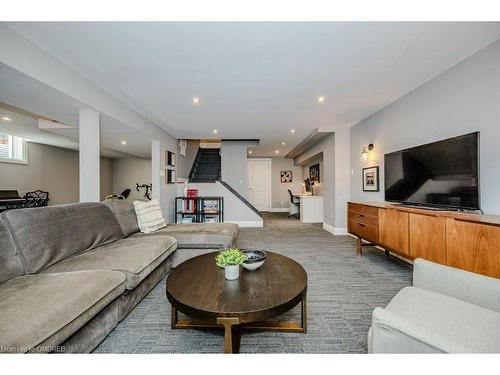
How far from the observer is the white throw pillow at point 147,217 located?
2.96 metres

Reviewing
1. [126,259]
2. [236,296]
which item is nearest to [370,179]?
[236,296]

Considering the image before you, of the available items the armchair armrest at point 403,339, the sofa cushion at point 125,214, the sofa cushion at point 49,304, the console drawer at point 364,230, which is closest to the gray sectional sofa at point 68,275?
the sofa cushion at point 49,304

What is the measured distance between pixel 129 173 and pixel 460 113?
10032 mm

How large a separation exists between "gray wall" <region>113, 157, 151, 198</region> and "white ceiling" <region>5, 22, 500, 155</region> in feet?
20.2

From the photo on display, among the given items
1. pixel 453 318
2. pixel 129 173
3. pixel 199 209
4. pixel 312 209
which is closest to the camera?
pixel 453 318

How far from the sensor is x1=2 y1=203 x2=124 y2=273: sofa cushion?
62.0 inches

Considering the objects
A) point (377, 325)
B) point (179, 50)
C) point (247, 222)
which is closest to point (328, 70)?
point (179, 50)

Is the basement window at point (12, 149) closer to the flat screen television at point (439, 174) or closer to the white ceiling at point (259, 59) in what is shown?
the white ceiling at point (259, 59)

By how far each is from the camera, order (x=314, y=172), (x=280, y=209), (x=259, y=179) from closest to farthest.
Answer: (x=314, y=172) → (x=259, y=179) → (x=280, y=209)

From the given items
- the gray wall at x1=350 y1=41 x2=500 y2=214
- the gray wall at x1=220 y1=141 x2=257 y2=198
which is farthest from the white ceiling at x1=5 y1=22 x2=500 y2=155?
the gray wall at x1=220 y1=141 x2=257 y2=198

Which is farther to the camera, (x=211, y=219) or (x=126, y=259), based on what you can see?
(x=211, y=219)

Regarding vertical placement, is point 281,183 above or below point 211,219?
above

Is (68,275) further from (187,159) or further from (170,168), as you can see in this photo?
(187,159)

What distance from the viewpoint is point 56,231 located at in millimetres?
1829
